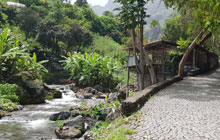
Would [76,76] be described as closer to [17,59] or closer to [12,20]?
[17,59]

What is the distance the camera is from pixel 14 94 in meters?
12.3

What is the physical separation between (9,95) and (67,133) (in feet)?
19.7

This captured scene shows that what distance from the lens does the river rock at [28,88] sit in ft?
43.3

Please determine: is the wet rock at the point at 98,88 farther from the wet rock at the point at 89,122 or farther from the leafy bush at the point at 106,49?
the leafy bush at the point at 106,49

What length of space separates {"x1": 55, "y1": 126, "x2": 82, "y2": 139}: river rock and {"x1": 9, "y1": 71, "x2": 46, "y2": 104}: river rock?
21.0 feet

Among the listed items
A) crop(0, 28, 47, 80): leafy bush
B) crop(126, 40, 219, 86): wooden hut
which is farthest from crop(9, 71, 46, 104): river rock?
crop(126, 40, 219, 86): wooden hut

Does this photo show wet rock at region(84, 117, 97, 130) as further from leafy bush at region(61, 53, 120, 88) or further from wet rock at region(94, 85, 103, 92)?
leafy bush at region(61, 53, 120, 88)

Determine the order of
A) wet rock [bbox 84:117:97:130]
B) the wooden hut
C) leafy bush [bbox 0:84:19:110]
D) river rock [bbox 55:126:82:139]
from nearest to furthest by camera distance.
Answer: river rock [bbox 55:126:82:139]
wet rock [bbox 84:117:97:130]
leafy bush [bbox 0:84:19:110]
the wooden hut

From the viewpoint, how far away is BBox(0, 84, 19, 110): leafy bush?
11264mm

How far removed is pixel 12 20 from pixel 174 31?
25.0m

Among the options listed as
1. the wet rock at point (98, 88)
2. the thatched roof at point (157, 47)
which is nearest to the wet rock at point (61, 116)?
the thatched roof at point (157, 47)

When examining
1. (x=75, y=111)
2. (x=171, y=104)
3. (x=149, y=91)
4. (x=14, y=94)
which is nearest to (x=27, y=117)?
(x=75, y=111)

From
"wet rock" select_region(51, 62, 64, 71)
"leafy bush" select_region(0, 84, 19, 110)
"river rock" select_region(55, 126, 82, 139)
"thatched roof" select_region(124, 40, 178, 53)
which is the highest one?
"thatched roof" select_region(124, 40, 178, 53)

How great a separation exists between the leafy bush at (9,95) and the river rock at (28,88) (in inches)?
27.1
